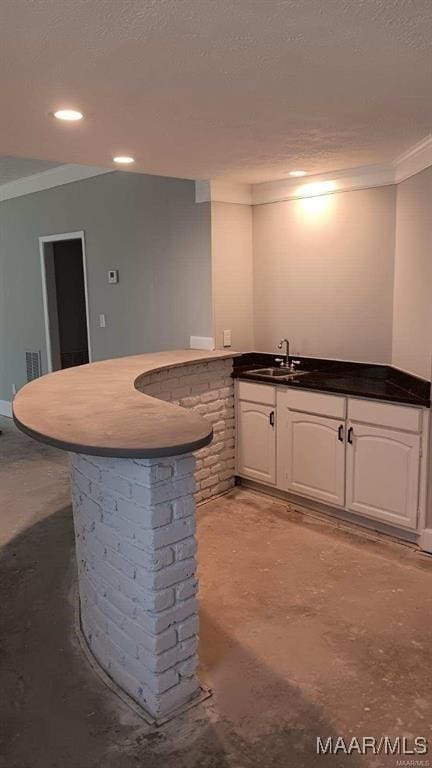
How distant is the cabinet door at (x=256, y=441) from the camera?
4009 millimetres

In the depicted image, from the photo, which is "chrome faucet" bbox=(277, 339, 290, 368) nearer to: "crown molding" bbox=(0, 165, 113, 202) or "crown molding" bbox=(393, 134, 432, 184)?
"crown molding" bbox=(393, 134, 432, 184)

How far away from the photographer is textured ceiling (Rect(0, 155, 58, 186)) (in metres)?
5.04

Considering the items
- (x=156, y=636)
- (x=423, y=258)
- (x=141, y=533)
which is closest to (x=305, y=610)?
(x=156, y=636)

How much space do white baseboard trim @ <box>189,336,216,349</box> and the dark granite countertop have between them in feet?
0.75

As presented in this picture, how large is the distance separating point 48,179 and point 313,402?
373 cm

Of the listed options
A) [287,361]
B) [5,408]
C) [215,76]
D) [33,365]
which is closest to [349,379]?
[287,361]

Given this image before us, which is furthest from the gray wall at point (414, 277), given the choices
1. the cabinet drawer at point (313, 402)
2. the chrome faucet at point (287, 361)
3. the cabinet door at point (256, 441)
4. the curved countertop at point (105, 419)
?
the curved countertop at point (105, 419)

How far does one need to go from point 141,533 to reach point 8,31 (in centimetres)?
153

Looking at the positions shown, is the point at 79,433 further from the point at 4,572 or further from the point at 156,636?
the point at 4,572

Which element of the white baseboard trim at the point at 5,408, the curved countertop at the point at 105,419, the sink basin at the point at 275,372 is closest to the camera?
the curved countertop at the point at 105,419

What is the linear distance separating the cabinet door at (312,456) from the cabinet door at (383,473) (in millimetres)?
82

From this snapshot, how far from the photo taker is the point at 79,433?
6.19 ft

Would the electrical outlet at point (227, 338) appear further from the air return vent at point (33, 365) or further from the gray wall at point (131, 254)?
the air return vent at point (33, 365)

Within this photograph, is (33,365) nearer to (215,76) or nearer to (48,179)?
(48,179)
